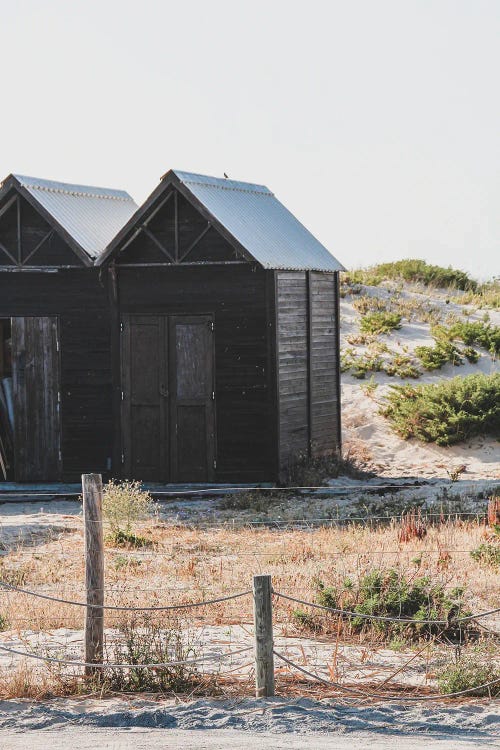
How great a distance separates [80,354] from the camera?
2073 centimetres

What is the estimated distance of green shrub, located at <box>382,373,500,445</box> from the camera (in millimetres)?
24250

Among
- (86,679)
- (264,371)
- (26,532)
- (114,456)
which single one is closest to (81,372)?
(114,456)

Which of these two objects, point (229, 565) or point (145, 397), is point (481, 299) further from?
point (229, 565)

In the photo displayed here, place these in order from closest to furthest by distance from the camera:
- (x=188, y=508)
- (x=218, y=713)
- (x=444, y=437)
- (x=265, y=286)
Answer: (x=218, y=713), (x=188, y=508), (x=265, y=286), (x=444, y=437)

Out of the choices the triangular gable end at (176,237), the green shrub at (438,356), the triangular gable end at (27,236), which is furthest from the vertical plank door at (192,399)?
the green shrub at (438,356)

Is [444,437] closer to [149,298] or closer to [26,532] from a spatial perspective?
[149,298]

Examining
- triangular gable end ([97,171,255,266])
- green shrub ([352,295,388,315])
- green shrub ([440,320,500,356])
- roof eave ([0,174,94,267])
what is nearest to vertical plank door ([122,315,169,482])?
triangular gable end ([97,171,255,266])

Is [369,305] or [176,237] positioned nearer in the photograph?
[176,237]

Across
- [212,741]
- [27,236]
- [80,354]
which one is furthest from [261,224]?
[212,741]

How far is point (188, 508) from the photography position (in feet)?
61.0

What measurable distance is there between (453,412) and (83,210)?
8.36 metres

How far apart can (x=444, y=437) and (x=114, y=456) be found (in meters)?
7.19

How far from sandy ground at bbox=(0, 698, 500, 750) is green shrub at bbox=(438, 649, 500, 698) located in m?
0.23

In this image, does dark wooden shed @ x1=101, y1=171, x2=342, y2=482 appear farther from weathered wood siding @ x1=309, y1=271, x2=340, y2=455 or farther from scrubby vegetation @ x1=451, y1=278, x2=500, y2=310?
scrubby vegetation @ x1=451, y1=278, x2=500, y2=310
